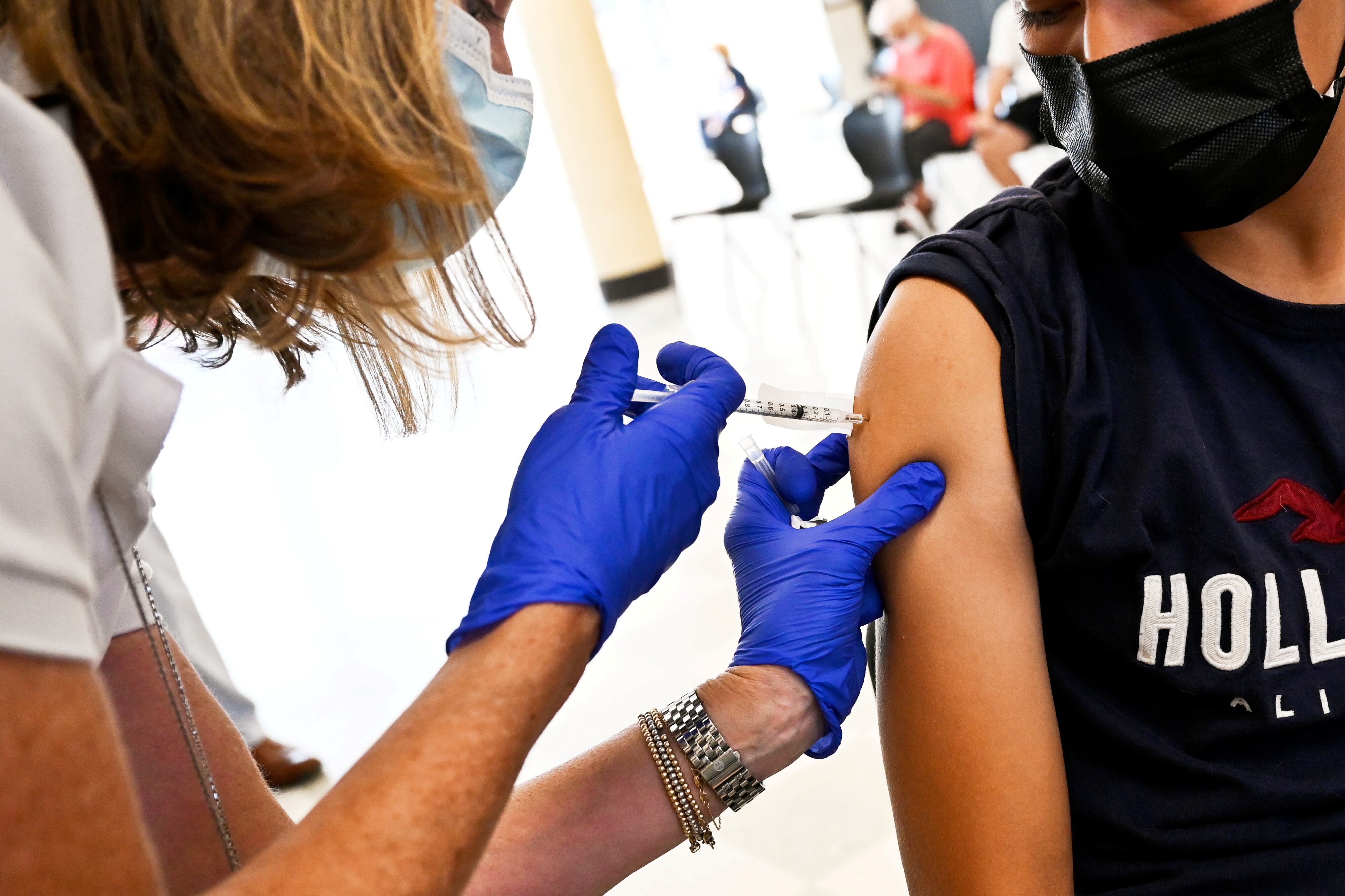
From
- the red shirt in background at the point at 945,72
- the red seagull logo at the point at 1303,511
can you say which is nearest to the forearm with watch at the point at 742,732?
the red seagull logo at the point at 1303,511

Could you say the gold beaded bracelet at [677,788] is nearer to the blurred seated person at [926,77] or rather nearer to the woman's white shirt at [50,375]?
the woman's white shirt at [50,375]

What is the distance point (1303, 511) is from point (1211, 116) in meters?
0.38

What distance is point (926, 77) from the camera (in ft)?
19.7

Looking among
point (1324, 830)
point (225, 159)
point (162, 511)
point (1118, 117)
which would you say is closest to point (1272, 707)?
point (1324, 830)

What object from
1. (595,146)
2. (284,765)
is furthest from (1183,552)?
(595,146)

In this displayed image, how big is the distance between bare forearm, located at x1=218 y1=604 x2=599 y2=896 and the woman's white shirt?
195mm

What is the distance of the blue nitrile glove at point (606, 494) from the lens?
0.91 metres

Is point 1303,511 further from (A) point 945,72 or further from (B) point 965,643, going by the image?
(A) point 945,72

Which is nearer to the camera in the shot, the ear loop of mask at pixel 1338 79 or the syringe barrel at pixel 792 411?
the ear loop of mask at pixel 1338 79

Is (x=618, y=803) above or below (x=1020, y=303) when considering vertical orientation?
below

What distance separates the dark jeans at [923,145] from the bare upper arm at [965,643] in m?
5.43

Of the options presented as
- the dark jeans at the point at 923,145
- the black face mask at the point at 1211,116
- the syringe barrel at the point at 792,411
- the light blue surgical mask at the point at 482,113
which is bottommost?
the dark jeans at the point at 923,145

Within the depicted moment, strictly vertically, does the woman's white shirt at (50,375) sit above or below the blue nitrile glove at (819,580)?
above

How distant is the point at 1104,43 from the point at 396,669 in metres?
3.19
